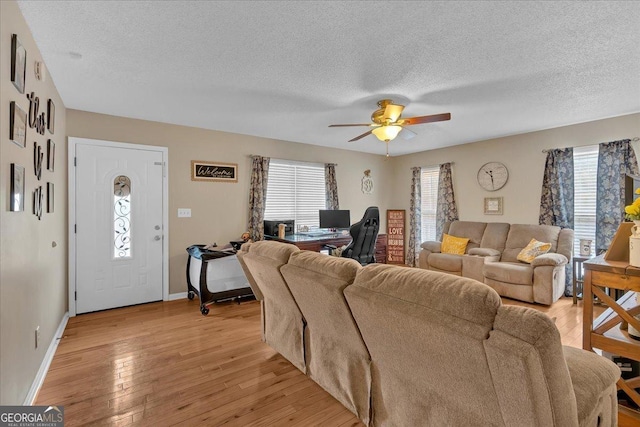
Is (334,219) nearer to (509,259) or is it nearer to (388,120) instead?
(388,120)

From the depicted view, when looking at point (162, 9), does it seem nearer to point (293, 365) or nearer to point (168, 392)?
point (168, 392)

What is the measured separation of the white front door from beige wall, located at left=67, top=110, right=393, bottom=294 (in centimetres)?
17

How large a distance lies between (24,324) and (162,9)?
2.15 metres

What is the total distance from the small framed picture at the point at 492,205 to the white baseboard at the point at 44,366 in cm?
606

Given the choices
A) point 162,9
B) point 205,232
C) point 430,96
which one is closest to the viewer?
point 162,9

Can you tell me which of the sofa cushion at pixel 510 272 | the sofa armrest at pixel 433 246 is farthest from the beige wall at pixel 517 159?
the sofa cushion at pixel 510 272

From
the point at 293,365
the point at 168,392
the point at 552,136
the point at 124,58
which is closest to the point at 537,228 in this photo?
the point at 552,136

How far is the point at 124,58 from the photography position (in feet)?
8.12

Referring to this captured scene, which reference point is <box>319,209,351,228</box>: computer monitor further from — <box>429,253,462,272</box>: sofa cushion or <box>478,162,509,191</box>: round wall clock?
<box>478,162,509,191</box>: round wall clock

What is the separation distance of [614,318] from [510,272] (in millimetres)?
2568

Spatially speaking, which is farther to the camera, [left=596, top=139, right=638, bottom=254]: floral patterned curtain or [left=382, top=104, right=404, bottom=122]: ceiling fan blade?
[left=596, top=139, right=638, bottom=254]: floral patterned curtain

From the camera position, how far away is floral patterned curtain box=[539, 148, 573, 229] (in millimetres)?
4520

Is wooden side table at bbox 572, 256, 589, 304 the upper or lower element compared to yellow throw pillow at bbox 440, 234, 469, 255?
lower

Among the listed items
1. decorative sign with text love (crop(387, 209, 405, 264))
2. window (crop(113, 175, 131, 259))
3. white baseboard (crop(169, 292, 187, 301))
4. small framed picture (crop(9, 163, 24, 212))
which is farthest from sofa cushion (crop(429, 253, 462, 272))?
small framed picture (crop(9, 163, 24, 212))
